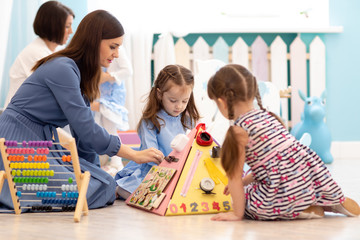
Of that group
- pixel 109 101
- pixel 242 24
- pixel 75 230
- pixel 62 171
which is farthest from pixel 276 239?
pixel 242 24

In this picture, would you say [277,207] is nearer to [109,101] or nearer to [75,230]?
[75,230]

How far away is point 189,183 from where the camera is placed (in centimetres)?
169

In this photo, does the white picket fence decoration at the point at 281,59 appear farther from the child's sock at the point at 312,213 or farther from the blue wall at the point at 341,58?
the child's sock at the point at 312,213

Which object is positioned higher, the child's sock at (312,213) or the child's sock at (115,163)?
the child's sock at (312,213)

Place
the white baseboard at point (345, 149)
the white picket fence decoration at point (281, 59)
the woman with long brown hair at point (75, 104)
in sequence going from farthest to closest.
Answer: the white baseboard at point (345, 149) < the white picket fence decoration at point (281, 59) < the woman with long brown hair at point (75, 104)

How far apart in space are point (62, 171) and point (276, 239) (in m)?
0.82

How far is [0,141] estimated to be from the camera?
62.2 inches

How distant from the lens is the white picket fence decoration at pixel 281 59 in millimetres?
3818

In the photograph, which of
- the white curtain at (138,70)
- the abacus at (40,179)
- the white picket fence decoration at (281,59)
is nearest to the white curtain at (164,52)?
the white curtain at (138,70)

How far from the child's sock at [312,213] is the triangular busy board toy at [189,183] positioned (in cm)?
26

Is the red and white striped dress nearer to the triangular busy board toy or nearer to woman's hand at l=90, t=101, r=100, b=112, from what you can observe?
the triangular busy board toy

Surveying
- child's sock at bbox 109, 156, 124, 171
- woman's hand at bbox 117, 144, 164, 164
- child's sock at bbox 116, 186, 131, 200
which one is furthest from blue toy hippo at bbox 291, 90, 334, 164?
woman's hand at bbox 117, 144, 164, 164

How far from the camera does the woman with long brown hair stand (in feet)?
5.53

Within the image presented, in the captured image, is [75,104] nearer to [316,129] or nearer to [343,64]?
[316,129]
